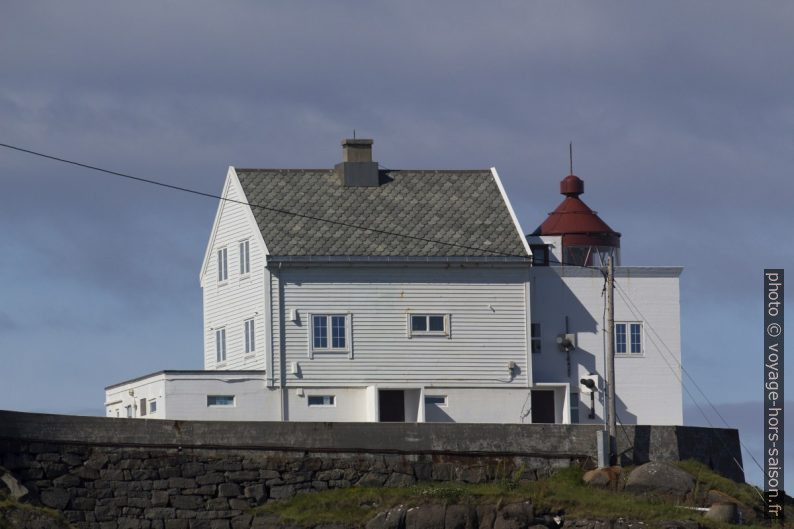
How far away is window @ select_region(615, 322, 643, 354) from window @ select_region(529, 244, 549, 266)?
8.05 feet

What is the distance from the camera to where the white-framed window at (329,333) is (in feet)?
158

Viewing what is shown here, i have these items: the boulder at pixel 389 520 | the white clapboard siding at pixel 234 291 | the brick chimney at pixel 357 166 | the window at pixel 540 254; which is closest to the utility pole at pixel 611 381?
the window at pixel 540 254

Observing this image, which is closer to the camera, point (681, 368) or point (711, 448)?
point (711, 448)

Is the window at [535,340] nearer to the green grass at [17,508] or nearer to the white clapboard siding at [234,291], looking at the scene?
the white clapboard siding at [234,291]

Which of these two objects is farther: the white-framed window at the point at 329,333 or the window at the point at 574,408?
the window at the point at 574,408

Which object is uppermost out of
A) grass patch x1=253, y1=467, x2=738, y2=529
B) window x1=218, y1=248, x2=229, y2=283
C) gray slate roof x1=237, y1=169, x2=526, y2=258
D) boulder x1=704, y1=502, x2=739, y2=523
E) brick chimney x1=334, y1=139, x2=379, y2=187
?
brick chimney x1=334, y1=139, x2=379, y2=187

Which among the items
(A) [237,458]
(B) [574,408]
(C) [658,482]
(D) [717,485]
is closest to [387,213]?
(B) [574,408]

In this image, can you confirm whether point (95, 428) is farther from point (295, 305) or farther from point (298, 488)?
point (295, 305)

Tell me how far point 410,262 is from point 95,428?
1062 centimetres

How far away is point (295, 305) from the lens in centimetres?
Answer: 4809

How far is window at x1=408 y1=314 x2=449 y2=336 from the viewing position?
48.5 meters

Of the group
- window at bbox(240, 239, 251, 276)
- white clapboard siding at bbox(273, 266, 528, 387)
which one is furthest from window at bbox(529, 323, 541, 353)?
window at bbox(240, 239, 251, 276)

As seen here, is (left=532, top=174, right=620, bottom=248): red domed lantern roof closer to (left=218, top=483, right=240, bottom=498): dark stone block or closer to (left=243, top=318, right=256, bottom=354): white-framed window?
(left=243, top=318, right=256, bottom=354): white-framed window

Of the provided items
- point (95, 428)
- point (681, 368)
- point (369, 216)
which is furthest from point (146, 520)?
point (681, 368)
